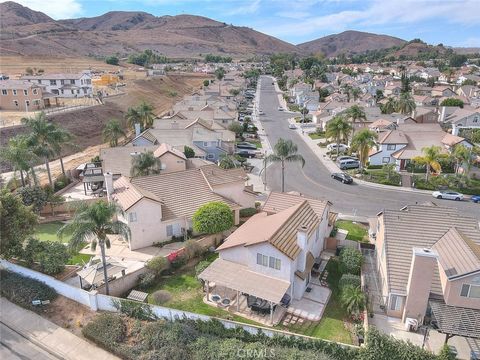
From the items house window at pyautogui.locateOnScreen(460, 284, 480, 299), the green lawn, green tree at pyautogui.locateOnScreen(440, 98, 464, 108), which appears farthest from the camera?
green tree at pyautogui.locateOnScreen(440, 98, 464, 108)

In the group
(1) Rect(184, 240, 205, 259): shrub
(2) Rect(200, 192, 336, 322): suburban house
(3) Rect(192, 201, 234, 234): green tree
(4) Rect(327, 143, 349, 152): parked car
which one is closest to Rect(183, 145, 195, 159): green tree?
(3) Rect(192, 201, 234, 234): green tree

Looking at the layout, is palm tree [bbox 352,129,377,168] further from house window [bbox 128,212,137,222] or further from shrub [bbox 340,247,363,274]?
house window [bbox 128,212,137,222]

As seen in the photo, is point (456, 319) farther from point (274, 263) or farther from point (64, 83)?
point (64, 83)

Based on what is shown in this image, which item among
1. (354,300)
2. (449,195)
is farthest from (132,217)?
(449,195)

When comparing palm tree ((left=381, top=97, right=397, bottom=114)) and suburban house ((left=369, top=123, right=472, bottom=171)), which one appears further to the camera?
palm tree ((left=381, top=97, right=397, bottom=114))

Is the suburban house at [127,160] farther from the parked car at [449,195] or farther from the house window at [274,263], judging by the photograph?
the parked car at [449,195]

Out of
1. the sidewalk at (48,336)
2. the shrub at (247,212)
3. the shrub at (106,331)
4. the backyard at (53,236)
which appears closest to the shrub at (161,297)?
the shrub at (106,331)
